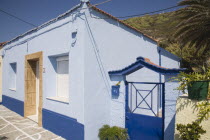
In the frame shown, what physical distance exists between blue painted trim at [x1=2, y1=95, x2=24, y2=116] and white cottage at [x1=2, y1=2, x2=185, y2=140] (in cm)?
260

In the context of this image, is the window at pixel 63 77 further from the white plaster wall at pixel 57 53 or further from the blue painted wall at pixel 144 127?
the blue painted wall at pixel 144 127

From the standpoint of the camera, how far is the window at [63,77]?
6288 mm

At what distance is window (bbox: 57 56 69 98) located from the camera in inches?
248

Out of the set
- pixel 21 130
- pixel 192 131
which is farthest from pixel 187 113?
pixel 21 130

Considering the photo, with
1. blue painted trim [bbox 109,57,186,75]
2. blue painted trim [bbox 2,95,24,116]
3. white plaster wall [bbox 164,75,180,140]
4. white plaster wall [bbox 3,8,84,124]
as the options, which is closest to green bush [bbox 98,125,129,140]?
white plaster wall [bbox 3,8,84,124]

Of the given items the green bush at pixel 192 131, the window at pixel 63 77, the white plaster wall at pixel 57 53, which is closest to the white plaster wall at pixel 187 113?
the green bush at pixel 192 131

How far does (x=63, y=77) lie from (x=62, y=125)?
79.9 inches

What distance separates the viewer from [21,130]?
Answer: 650 cm

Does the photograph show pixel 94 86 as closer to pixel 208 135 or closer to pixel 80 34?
pixel 80 34

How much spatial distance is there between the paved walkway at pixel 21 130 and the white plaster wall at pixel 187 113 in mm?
4537

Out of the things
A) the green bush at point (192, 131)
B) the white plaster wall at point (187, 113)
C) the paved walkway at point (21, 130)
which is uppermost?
the white plaster wall at point (187, 113)

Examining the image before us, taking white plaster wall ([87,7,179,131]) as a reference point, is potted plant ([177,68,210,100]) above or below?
below

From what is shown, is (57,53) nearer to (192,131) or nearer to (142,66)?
(142,66)

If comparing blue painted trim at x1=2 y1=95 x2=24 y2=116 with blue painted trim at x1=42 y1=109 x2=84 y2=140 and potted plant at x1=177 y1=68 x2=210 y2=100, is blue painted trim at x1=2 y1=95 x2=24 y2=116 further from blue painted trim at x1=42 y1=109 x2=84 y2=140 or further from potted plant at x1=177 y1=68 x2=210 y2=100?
potted plant at x1=177 y1=68 x2=210 y2=100
